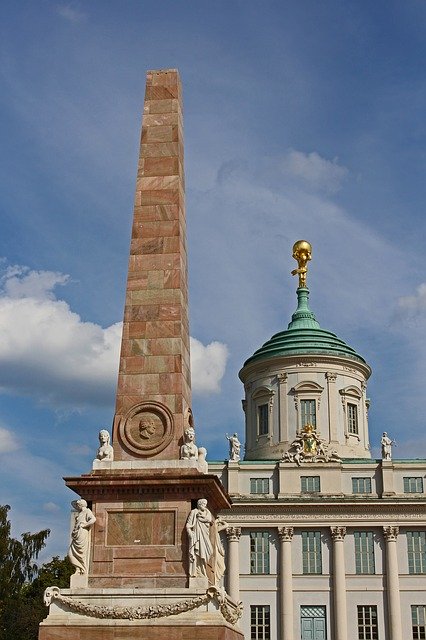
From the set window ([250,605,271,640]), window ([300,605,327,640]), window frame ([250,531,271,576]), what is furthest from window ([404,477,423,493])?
window ([250,605,271,640])

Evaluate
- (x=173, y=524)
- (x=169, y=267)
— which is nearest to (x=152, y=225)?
(x=169, y=267)

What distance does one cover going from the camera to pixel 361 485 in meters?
64.0

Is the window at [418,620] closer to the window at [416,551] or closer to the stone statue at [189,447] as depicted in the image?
the window at [416,551]

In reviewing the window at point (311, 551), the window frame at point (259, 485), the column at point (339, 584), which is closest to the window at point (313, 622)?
the column at point (339, 584)

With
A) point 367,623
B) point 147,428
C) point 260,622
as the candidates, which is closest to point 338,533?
point 367,623

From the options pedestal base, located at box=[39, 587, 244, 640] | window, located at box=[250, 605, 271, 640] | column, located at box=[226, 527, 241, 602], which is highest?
column, located at box=[226, 527, 241, 602]

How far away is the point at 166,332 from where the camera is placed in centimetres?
2133

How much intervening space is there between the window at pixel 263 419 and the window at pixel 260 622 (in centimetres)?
1286

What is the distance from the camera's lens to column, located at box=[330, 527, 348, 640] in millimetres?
60322

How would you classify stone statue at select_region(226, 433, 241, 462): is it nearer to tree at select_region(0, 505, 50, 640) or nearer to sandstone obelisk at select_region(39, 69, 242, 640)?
tree at select_region(0, 505, 50, 640)

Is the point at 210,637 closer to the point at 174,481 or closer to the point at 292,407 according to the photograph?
the point at 174,481

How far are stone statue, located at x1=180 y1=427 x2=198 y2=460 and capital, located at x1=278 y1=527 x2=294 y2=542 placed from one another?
145 feet

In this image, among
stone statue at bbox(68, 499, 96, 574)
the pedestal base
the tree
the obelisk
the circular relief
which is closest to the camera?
the pedestal base

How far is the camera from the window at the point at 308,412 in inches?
2677
